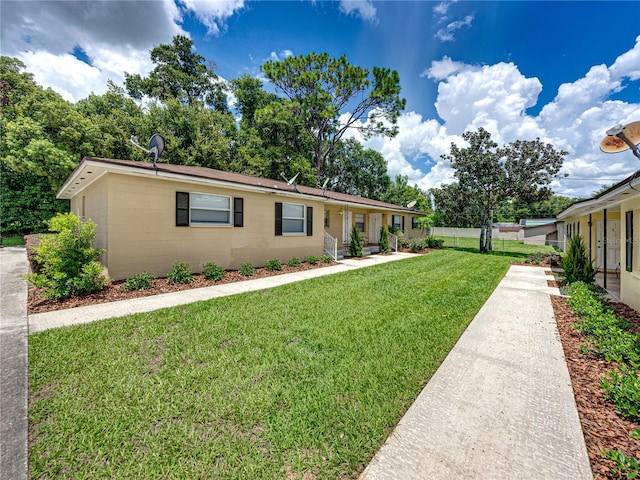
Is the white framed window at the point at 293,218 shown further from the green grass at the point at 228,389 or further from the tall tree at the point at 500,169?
the tall tree at the point at 500,169

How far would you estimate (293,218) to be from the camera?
1119cm

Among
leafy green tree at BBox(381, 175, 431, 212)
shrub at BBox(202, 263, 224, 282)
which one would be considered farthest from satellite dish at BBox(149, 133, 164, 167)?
leafy green tree at BBox(381, 175, 431, 212)

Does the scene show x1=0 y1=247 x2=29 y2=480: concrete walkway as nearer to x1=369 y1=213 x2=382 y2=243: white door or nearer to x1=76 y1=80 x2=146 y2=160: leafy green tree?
x1=369 y1=213 x2=382 y2=243: white door

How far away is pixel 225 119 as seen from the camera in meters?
24.6

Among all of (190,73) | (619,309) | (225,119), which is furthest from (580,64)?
(190,73)

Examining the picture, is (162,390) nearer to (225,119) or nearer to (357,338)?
(357,338)

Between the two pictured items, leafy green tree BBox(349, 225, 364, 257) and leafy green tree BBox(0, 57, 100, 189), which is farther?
leafy green tree BBox(0, 57, 100, 189)

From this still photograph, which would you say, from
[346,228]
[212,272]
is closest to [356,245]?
[346,228]

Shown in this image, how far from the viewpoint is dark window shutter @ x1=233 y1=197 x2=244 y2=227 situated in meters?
9.03

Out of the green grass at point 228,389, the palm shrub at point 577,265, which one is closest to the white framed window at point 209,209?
the green grass at point 228,389

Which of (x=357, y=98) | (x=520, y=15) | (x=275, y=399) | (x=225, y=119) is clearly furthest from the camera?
(x=225, y=119)

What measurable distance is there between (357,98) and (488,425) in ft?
81.8

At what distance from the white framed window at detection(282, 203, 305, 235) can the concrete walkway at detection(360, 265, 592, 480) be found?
26.4 ft

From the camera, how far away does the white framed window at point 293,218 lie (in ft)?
35.5
